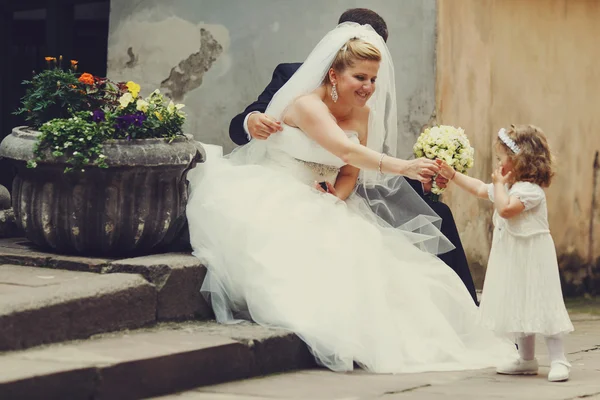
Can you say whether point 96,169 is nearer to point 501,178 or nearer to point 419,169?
point 419,169

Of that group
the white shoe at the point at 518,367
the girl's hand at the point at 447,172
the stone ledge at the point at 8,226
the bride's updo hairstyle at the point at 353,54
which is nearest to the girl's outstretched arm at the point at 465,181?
the girl's hand at the point at 447,172

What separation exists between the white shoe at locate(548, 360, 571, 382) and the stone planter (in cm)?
201

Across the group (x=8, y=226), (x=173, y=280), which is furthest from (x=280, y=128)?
(x=8, y=226)

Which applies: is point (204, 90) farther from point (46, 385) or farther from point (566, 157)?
point (46, 385)

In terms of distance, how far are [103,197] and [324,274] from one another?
1148 mm

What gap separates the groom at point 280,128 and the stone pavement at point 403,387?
896 mm

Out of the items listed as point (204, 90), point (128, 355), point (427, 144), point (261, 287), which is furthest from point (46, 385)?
point (204, 90)

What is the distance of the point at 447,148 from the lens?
5.50 meters

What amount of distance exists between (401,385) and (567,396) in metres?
0.68

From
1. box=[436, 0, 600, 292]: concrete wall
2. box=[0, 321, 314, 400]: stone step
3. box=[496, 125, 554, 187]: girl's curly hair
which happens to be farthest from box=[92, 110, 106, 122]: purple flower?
box=[436, 0, 600, 292]: concrete wall

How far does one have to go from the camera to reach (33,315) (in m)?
4.25

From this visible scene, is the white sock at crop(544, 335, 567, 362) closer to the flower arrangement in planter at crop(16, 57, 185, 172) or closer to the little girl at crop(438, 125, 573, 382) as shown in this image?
the little girl at crop(438, 125, 573, 382)

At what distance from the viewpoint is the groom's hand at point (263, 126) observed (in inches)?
224

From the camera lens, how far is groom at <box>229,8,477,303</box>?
5.74 meters
